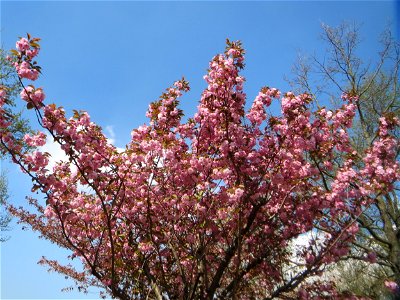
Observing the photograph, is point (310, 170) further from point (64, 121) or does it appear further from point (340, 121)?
A: point (64, 121)

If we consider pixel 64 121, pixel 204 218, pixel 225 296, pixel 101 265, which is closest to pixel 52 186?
pixel 64 121

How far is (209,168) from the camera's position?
6328 millimetres

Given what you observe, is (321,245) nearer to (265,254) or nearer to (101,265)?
(265,254)

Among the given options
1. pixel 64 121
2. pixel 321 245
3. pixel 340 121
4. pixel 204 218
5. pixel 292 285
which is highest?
pixel 340 121

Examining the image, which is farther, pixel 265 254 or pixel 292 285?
pixel 265 254

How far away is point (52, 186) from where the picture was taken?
15.1 feet

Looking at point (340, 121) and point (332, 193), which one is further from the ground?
point (340, 121)

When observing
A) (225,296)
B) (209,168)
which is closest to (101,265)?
(225,296)

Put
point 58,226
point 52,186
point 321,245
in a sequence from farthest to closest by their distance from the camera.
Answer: point 58,226
point 321,245
point 52,186

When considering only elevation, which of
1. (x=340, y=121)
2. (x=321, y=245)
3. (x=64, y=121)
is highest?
(x=340, y=121)

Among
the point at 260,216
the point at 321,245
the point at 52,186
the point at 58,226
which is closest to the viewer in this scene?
the point at 52,186

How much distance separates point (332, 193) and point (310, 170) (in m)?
0.57

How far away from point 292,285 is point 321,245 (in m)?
1.01

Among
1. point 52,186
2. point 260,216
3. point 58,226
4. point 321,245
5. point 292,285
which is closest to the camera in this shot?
point 52,186
